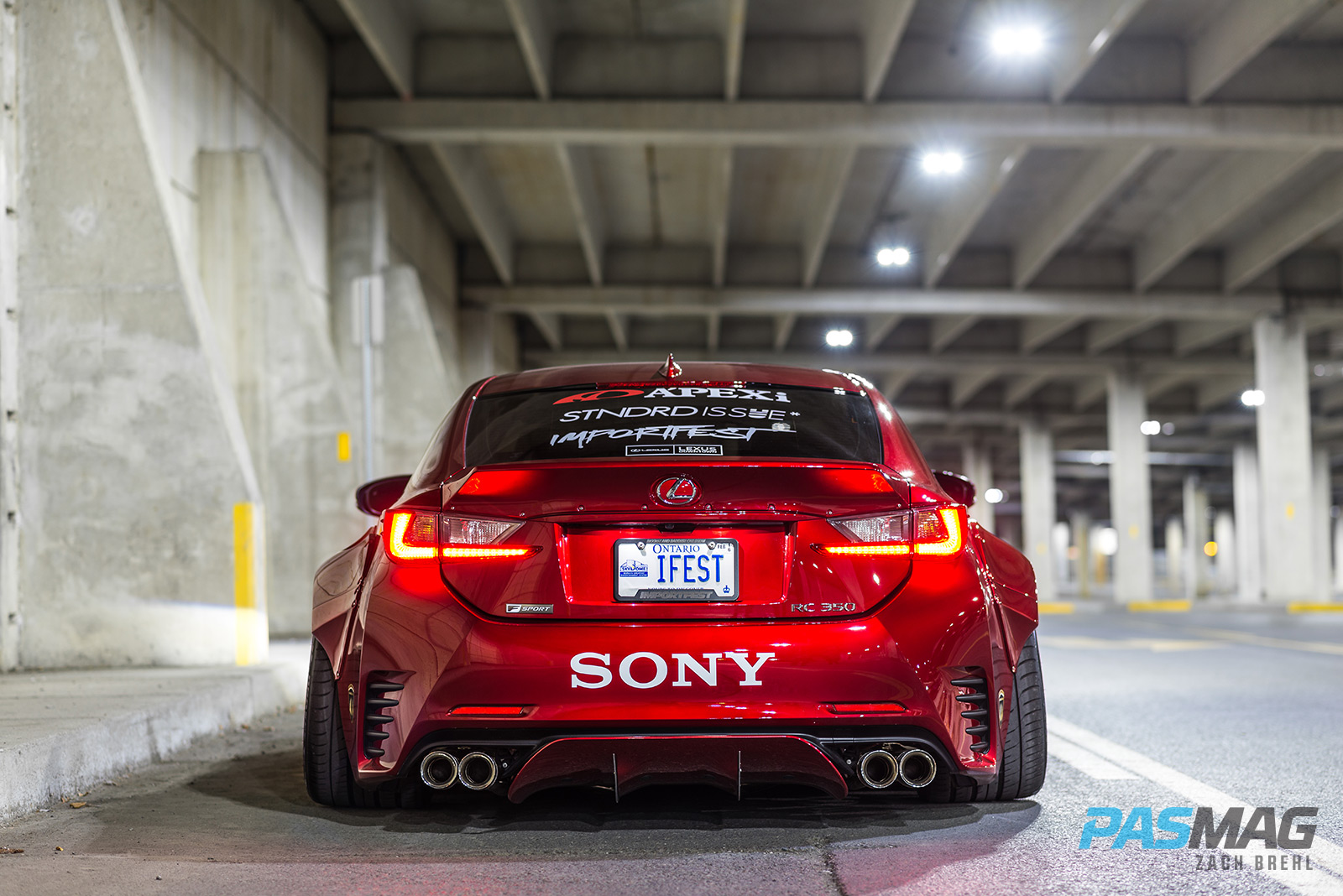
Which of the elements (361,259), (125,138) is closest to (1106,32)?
(361,259)

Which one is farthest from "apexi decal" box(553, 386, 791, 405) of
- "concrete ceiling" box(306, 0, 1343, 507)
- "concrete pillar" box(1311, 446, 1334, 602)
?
"concrete pillar" box(1311, 446, 1334, 602)

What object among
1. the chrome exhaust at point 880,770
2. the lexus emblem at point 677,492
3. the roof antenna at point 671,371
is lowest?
the chrome exhaust at point 880,770

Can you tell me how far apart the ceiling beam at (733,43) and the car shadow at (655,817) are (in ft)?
32.6

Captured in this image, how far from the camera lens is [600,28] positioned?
1490 centimetres

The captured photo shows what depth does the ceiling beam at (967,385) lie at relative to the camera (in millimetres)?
37438

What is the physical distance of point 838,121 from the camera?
15.1m

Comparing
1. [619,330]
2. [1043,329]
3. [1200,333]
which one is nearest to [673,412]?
[619,330]

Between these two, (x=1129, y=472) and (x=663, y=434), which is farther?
(x=1129, y=472)

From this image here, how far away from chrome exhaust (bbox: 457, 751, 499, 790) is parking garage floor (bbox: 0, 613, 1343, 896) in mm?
204

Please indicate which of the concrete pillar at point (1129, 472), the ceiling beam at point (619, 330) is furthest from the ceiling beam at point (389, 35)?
the concrete pillar at point (1129, 472)

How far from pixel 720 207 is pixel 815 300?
17.5 feet

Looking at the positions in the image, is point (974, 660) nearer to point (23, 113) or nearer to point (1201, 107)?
point (23, 113)

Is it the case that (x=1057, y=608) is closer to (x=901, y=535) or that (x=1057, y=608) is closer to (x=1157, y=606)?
(x=1157, y=606)

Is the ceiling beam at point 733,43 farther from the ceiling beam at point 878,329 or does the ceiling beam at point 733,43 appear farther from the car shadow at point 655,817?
the ceiling beam at point 878,329
